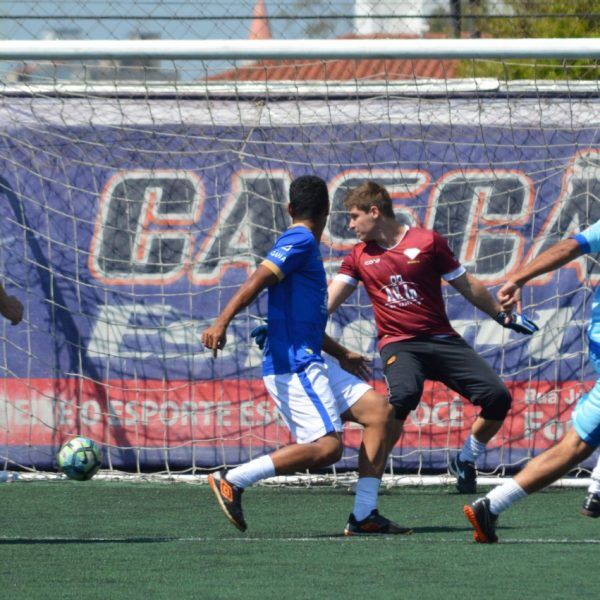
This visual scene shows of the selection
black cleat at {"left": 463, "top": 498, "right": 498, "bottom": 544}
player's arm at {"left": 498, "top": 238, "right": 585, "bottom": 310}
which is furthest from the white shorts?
player's arm at {"left": 498, "top": 238, "right": 585, "bottom": 310}

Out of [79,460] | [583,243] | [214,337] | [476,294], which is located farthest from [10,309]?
[583,243]

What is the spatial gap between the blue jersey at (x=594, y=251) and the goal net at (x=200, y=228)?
3276 millimetres

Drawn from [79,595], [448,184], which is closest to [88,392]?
[448,184]

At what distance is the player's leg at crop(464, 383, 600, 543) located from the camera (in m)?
5.75

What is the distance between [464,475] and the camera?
8.23m

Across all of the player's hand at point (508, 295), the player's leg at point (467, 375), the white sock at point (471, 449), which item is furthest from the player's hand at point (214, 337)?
the white sock at point (471, 449)

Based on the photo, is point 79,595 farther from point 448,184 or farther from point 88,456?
point 448,184

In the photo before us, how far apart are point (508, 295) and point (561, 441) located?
0.69 m

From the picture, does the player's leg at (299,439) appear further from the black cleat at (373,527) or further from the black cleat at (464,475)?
the black cleat at (464,475)

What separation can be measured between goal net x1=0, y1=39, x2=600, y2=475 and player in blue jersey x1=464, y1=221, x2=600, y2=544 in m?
3.29

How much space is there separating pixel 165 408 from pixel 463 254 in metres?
2.39

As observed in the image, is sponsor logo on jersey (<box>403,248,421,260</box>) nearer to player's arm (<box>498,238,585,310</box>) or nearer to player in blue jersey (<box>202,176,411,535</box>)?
player in blue jersey (<box>202,176,411,535</box>)

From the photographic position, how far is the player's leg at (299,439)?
6.28m

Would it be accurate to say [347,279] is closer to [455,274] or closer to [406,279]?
[406,279]
